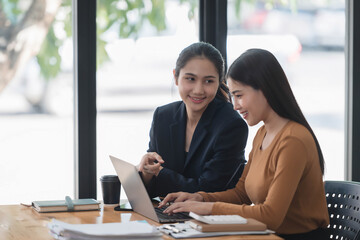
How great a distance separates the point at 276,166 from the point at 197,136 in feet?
1.89

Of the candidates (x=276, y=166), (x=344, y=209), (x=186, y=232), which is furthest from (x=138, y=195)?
(x=344, y=209)

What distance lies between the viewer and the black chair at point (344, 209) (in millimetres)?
2061

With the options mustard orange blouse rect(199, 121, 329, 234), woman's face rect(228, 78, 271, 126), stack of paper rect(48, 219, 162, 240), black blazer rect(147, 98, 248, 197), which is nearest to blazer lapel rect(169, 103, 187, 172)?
black blazer rect(147, 98, 248, 197)

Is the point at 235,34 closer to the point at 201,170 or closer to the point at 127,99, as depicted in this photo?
the point at 127,99

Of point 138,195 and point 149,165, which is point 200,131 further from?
point 138,195

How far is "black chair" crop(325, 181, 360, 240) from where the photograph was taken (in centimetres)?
206

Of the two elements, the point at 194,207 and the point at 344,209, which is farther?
the point at 344,209

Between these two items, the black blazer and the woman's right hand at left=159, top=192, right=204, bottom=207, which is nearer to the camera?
the woman's right hand at left=159, top=192, right=204, bottom=207

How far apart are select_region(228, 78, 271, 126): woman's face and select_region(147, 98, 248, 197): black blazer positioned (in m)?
0.31

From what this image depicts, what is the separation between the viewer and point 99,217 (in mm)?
2078

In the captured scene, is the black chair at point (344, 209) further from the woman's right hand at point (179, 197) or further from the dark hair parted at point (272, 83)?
the woman's right hand at point (179, 197)

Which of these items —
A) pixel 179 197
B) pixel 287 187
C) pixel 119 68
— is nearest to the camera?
pixel 287 187

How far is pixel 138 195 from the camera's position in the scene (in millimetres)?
2100

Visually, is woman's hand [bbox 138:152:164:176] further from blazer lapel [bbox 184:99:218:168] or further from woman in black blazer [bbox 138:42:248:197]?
blazer lapel [bbox 184:99:218:168]
